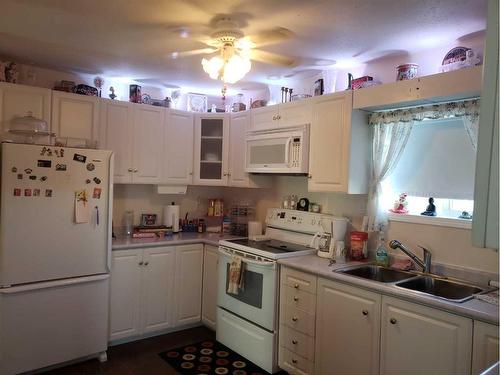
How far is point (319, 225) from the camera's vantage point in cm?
325

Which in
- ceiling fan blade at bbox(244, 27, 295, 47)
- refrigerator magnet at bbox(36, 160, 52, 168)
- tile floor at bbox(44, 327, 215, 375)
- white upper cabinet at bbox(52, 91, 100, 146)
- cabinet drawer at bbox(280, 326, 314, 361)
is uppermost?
ceiling fan blade at bbox(244, 27, 295, 47)

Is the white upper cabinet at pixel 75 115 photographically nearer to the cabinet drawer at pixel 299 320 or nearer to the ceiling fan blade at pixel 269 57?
the ceiling fan blade at pixel 269 57

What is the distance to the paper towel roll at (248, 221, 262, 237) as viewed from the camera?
3.76m

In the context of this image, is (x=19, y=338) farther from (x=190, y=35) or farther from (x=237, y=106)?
(x=237, y=106)

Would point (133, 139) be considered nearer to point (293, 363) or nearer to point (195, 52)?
point (195, 52)

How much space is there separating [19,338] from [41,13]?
2213mm

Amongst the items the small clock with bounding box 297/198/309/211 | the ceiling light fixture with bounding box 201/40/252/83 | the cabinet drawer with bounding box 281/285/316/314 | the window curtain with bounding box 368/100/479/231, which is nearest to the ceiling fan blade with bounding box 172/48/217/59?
the ceiling light fixture with bounding box 201/40/252/83

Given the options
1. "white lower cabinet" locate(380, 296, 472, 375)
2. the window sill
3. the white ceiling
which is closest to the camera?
"white lower cabinet" locate(380, 296, 472, 375)

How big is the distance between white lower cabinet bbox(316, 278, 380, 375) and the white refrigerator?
1758 mm

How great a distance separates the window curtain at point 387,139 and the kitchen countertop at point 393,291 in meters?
0.46

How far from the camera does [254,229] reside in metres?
3.76

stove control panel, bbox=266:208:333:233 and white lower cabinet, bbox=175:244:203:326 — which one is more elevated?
stove control panel, bbox=266:208:333:233

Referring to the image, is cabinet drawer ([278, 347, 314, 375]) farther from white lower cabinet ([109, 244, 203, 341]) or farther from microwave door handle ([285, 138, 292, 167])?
microwave door handle ([285, 138, 292, 167])

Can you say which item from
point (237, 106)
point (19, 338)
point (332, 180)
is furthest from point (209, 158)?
point (19, 338)
